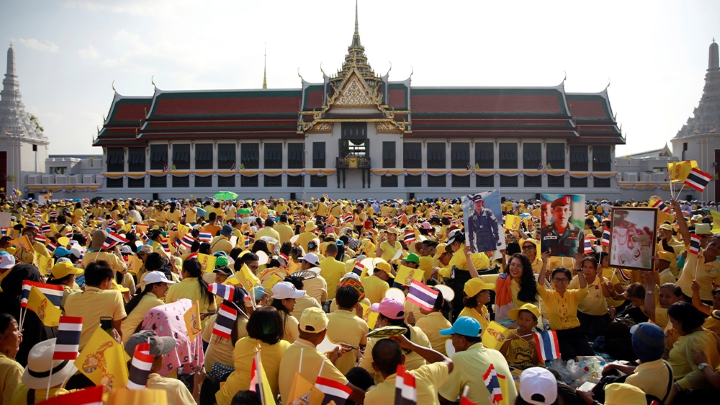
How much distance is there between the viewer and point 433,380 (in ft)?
12.2

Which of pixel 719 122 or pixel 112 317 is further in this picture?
pixel 719 122

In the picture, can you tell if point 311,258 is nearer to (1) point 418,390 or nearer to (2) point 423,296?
(2) point 423,296

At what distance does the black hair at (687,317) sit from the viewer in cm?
494

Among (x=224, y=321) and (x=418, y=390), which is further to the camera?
(x=224, y=321)

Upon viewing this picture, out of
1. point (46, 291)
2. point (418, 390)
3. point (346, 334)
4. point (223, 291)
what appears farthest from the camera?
point (223, 291)

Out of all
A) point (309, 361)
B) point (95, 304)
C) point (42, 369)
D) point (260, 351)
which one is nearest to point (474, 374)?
point (309, 361)

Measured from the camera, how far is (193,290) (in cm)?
596

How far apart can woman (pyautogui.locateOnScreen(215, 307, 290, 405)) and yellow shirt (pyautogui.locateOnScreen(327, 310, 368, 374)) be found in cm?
70

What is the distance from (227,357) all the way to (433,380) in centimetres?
A: 209

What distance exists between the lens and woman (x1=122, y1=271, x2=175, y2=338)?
5227mm

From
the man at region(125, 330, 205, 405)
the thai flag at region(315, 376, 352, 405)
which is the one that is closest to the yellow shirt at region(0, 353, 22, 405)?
the man at region(125, 330, 205, 405)

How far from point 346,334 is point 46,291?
272cm

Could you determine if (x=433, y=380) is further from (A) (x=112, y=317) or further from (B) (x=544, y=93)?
(B) (x=544, y=93)

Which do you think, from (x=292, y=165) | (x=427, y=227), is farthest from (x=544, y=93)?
(x=427, y=227)
